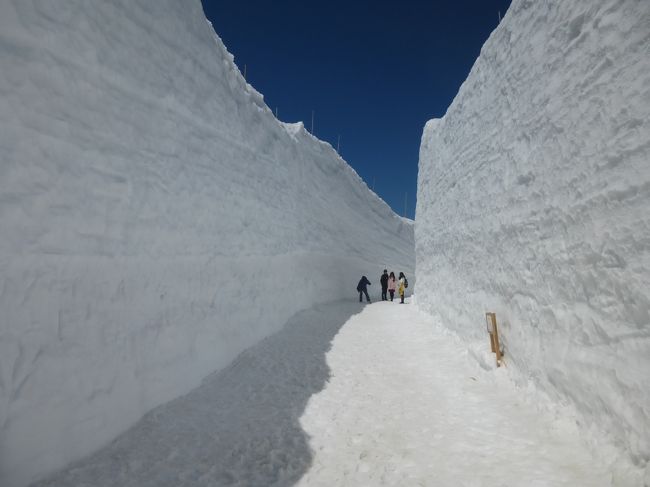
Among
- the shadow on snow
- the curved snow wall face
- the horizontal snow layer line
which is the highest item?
the curved snow wall face

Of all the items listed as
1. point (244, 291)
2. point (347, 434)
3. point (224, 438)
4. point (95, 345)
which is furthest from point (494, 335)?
point (95, 345)

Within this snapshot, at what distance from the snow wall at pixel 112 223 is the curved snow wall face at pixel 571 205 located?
4.75 m

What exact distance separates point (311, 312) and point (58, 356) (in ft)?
27.6

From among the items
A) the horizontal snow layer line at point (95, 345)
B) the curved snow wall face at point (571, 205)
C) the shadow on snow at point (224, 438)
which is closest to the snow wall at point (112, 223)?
the horizontal snow layer line at point (95, 345)

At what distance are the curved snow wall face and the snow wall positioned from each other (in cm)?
475

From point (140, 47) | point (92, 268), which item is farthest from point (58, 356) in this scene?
point (140, 47)

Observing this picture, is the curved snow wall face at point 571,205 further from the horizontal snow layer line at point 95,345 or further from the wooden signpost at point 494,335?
the horizontal snow layer line at point 95,345

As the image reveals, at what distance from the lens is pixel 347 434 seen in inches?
174

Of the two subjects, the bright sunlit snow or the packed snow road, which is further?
the packed snow road

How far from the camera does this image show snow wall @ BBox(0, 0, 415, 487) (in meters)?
3.64

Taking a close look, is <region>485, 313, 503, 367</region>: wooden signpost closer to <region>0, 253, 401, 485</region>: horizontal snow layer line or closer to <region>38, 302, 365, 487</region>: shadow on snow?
<region>38, 302, 365, 487</region>: shadow on snow

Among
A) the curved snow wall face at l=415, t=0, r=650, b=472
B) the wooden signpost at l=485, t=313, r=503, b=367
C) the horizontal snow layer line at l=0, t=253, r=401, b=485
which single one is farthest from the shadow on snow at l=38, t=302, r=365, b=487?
the curved snow wall face at l=415, t=0, r=650, b=472

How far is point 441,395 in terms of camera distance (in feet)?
17.4

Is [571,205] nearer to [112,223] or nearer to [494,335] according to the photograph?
[494,335]
